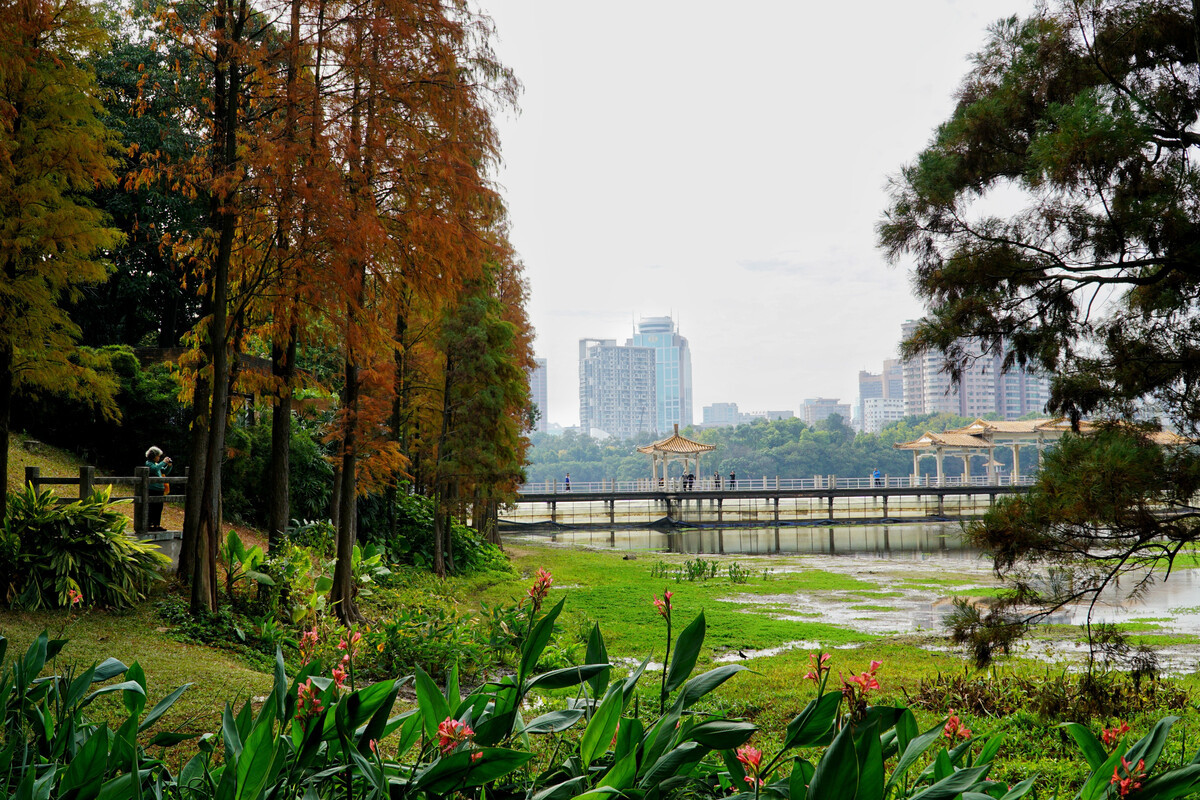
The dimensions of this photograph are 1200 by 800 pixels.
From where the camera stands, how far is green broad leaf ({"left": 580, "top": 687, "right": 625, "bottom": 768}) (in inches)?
66.3

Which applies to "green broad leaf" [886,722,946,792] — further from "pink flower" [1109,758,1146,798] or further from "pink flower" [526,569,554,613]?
"pink flower" [526,569,554,613]

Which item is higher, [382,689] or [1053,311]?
[1053,311]

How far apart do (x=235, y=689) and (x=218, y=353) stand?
3.34 metres

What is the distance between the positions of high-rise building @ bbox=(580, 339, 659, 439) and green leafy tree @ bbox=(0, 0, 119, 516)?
429ft

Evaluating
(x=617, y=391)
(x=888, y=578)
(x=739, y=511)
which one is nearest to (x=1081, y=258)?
(x=888, y=578)

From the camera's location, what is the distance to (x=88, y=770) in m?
1.53

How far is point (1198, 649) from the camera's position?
8.41 m

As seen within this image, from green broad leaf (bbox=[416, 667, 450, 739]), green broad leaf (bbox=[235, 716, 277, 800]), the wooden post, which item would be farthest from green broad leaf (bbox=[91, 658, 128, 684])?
the wooden post

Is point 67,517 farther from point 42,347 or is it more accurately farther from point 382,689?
point 382,689

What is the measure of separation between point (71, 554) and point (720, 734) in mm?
6975

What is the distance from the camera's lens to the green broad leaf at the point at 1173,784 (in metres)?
1.44

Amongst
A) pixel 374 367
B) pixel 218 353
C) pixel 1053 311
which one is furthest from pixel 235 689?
pixel 1053 311

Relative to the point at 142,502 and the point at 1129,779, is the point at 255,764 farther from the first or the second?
the point at 142,502

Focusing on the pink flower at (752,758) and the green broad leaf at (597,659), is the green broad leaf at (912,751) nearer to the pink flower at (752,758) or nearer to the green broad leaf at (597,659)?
the pink flower at (752,758)
